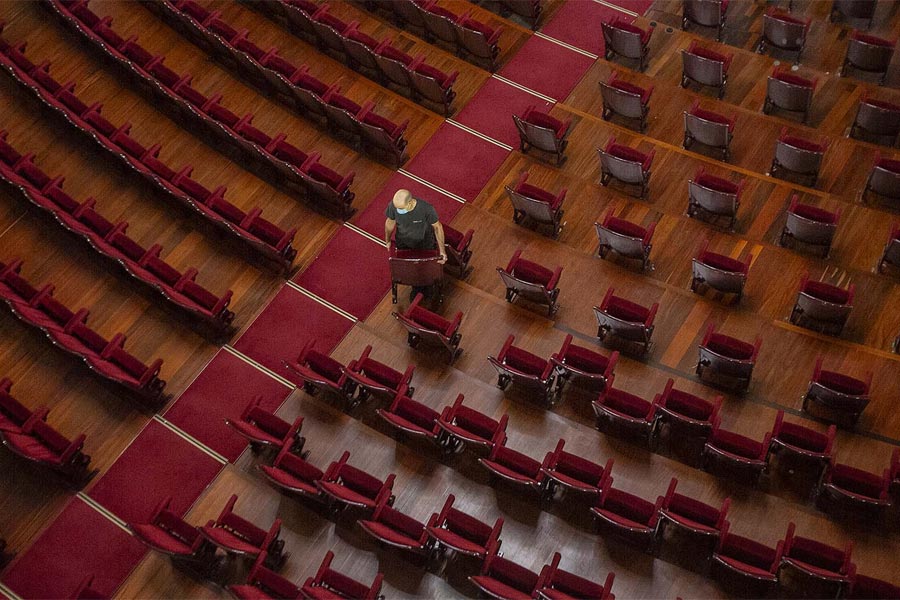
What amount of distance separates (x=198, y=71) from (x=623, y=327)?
649 mm

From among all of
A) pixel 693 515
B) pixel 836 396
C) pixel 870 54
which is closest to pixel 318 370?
pixel 693 515

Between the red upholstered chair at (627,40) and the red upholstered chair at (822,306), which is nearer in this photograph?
the red upholstered chair at (822,306)

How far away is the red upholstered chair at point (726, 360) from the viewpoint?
82cm

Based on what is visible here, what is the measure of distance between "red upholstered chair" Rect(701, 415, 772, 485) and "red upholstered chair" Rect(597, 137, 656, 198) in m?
0.29

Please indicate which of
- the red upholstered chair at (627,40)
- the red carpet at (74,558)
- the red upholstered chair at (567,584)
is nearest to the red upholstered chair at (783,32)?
the red upholstered chair at (627,40)

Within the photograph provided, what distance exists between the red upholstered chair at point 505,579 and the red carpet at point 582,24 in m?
0.68

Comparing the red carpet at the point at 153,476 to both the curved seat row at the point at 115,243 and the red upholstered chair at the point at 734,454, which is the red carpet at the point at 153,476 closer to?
the curved seat row at the point at 115,243

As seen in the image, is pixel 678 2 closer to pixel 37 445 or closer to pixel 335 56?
pixel 335 56

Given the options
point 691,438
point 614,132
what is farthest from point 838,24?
point 691,438

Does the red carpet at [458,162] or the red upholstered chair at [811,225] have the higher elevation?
the red upholstered chair at [811,225]

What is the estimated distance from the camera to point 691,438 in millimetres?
836

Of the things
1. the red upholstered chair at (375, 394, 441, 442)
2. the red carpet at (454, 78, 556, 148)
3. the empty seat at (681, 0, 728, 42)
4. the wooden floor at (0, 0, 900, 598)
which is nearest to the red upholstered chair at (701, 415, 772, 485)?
the wooden floor at (0, 0, 900, 598)

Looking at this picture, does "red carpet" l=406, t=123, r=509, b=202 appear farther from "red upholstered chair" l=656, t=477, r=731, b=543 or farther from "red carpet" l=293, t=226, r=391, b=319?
"red upholstered chair" l=656, t=477, r=731, b=543

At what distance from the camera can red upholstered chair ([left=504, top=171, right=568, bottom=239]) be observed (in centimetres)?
95
